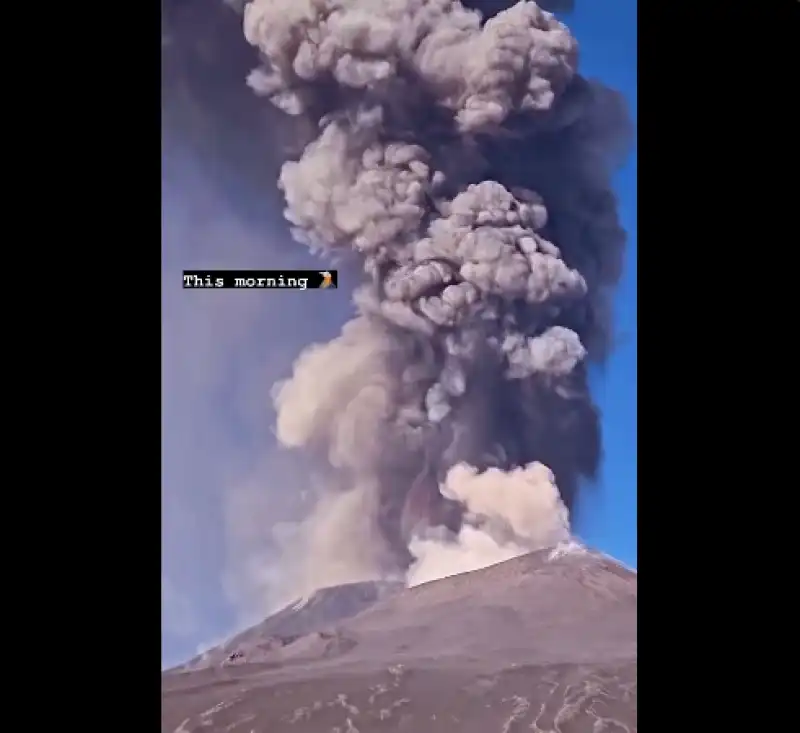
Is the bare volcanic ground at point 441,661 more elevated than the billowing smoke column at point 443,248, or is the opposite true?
the billowing smoke column at point 443,248

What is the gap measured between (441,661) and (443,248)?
39.6 inches

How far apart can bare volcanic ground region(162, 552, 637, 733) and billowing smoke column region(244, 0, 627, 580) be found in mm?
128

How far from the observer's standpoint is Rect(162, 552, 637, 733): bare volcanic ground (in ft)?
6.20

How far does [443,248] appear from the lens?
1948 mm

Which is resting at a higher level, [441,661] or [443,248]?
[443,248]

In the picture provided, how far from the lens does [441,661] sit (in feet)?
6.28

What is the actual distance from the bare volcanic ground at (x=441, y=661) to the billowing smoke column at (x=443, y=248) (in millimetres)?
128

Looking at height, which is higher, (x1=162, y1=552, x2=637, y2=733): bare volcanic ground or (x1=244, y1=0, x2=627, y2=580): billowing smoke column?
(x1=244, y1=0, x2=627, y2=580): billowing smoke column

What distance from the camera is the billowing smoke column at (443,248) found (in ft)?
6.33

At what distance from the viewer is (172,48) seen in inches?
75.4
